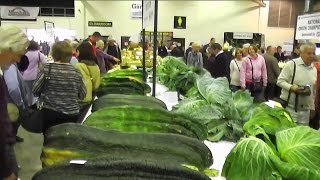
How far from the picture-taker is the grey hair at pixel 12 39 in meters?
2.32

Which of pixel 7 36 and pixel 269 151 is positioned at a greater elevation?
pixel 7 36

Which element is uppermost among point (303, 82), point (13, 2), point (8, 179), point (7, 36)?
point (13, 2)

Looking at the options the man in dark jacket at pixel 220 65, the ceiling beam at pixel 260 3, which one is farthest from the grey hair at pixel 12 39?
the ceiling beam at pixel 260 3

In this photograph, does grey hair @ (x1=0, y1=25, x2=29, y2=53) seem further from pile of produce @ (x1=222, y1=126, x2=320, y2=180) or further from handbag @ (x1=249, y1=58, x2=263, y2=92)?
handbag @ (x1=249, y1=58, x2=263, y2=92)

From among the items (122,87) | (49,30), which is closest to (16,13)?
(49,30)

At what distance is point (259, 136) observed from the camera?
60.4 inches

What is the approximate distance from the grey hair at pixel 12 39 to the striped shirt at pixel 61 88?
1.11 m

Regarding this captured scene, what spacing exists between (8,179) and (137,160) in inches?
44.9

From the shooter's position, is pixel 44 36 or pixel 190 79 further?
pixel 44 36

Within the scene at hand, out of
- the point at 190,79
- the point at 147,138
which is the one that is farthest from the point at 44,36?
the point at 147,138

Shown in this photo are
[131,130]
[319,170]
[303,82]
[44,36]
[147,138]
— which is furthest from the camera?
[44,36]

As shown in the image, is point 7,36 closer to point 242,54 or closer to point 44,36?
point 242,54

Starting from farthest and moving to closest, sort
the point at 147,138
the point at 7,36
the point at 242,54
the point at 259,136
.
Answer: the point at 242,54 < the point at 7,36 < the point at 147,138 < the point at 259,136

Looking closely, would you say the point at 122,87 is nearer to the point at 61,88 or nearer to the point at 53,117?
the point at 61,88
